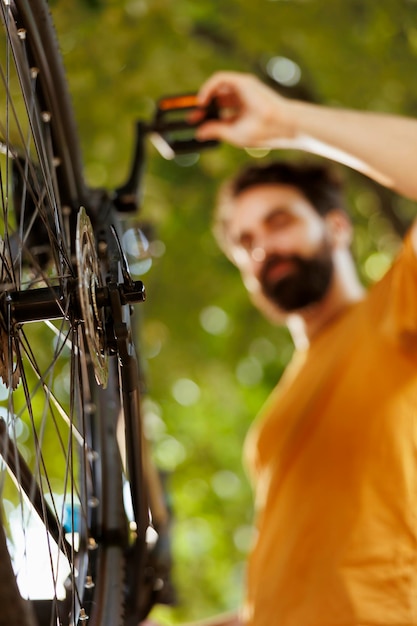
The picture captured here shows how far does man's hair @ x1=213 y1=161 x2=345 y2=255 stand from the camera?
2473mm

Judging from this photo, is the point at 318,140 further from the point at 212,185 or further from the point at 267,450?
the point at 212,185

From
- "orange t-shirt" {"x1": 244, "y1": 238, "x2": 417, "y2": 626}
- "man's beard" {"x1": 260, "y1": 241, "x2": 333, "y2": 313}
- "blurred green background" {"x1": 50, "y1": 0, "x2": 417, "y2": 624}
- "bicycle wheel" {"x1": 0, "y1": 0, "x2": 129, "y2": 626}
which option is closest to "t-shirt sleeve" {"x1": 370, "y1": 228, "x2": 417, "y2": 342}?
"orange t-shirt" {"x1": 244, "y1": 238, "x2": 417, "y2": 626}

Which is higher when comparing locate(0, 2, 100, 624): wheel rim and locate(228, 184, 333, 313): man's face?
locate(228, 184, 333, 313): man's face

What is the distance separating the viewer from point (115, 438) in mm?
1308

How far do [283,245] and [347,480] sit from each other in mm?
854

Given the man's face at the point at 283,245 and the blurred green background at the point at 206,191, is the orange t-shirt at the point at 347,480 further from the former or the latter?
the blurred green background at the point at 206,191

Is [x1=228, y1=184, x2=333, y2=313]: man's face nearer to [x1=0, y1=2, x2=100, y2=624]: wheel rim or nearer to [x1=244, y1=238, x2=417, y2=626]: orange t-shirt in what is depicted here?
[x1=244, y1=238, x2=417, y2=626]: orange t-shirt

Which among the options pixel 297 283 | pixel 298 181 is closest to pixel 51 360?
pixel 297 283

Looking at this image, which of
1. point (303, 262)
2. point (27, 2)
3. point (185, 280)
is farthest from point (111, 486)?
point (185, 280)

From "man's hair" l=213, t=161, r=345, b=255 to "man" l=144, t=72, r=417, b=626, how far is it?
1.66ft

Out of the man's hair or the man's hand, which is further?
the man's hair

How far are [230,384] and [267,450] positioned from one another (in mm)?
1755

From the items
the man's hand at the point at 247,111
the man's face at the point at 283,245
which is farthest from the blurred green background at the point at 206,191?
the man's hand at the point at 247,111

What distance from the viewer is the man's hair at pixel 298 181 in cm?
247
